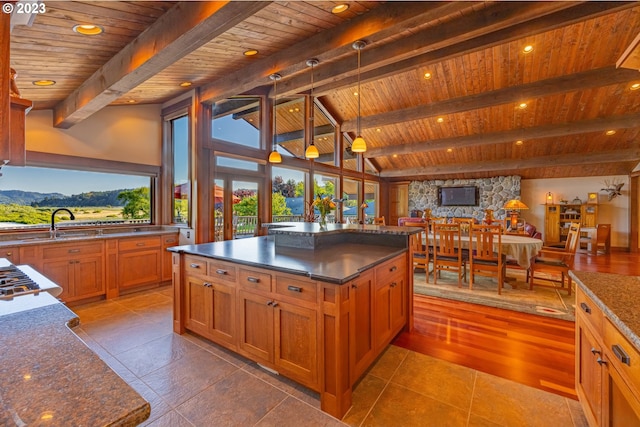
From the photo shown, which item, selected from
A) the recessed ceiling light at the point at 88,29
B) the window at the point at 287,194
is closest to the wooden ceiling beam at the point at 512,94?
the window at the point at 287,194

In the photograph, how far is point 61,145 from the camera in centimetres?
393

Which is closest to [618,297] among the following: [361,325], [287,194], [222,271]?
[361,325]

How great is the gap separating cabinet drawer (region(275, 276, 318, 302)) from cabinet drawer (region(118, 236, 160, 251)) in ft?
10.5

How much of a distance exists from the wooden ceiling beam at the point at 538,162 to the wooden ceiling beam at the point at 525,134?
5.28 feet

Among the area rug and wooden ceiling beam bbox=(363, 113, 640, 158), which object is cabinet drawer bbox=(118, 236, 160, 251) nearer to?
the area rug

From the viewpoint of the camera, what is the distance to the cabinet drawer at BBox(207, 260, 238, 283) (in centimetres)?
230

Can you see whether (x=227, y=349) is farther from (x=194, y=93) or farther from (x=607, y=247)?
(x=607, y=247)

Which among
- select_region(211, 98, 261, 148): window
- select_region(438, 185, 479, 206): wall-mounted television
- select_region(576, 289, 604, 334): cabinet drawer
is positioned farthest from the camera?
select_region(438, 185, 479, 206): wall-mounted television

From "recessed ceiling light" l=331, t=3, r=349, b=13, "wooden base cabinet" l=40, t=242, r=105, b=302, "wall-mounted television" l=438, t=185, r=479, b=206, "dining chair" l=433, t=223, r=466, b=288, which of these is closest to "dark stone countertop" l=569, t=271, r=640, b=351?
"dining chair" l=433, t=223, r=466, b=288

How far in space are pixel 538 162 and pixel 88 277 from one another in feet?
35.4

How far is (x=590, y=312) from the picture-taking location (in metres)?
1.46

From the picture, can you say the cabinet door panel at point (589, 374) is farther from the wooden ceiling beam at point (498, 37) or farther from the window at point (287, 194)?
the window at point (287, 194)

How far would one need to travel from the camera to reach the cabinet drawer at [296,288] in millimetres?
1846

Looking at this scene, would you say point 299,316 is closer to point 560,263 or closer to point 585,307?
point 585,307
